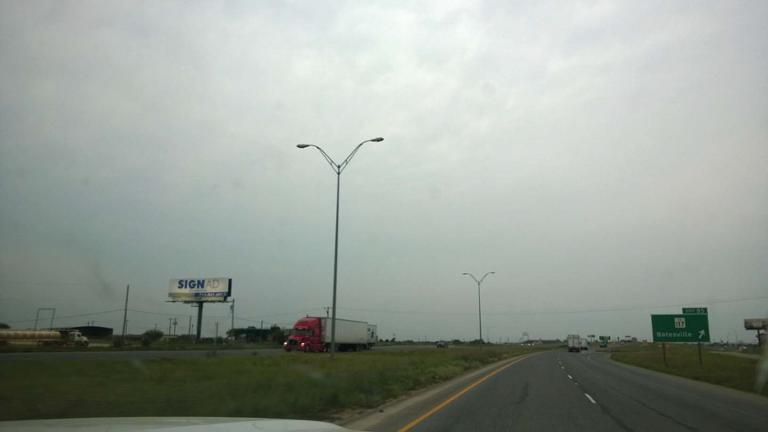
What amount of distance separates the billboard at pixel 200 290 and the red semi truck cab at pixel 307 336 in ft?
98.4

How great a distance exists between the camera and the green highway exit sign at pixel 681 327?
4433 cm

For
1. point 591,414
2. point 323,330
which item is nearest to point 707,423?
point 591,414

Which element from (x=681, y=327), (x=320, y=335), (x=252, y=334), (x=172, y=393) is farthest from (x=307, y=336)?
(x=252, y=334)

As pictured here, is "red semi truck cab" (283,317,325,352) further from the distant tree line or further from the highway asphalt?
the distant tree line

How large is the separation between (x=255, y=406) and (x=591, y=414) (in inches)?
336

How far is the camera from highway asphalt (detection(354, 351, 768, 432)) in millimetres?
12461

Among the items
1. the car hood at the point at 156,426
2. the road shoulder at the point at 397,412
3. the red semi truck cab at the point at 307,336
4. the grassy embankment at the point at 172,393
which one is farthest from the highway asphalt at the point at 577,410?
the red semi truck cab at the point at 307,336

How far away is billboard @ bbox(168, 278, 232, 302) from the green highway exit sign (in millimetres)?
61587

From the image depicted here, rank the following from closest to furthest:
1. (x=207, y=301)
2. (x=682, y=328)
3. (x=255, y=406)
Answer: (x=255, y=406), (x=682, y=328), (x=207, y=301)

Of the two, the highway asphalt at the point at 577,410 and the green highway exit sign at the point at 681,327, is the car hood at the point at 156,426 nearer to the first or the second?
the highway asphalt at the point at 577,410

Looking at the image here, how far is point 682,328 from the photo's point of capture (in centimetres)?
4541

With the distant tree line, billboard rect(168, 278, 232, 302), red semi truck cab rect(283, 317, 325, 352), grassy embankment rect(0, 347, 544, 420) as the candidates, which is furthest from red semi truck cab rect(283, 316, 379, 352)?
the distant tree line

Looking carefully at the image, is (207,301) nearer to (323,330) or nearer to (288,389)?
(323,330)

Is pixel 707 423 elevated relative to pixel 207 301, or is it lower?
lower
